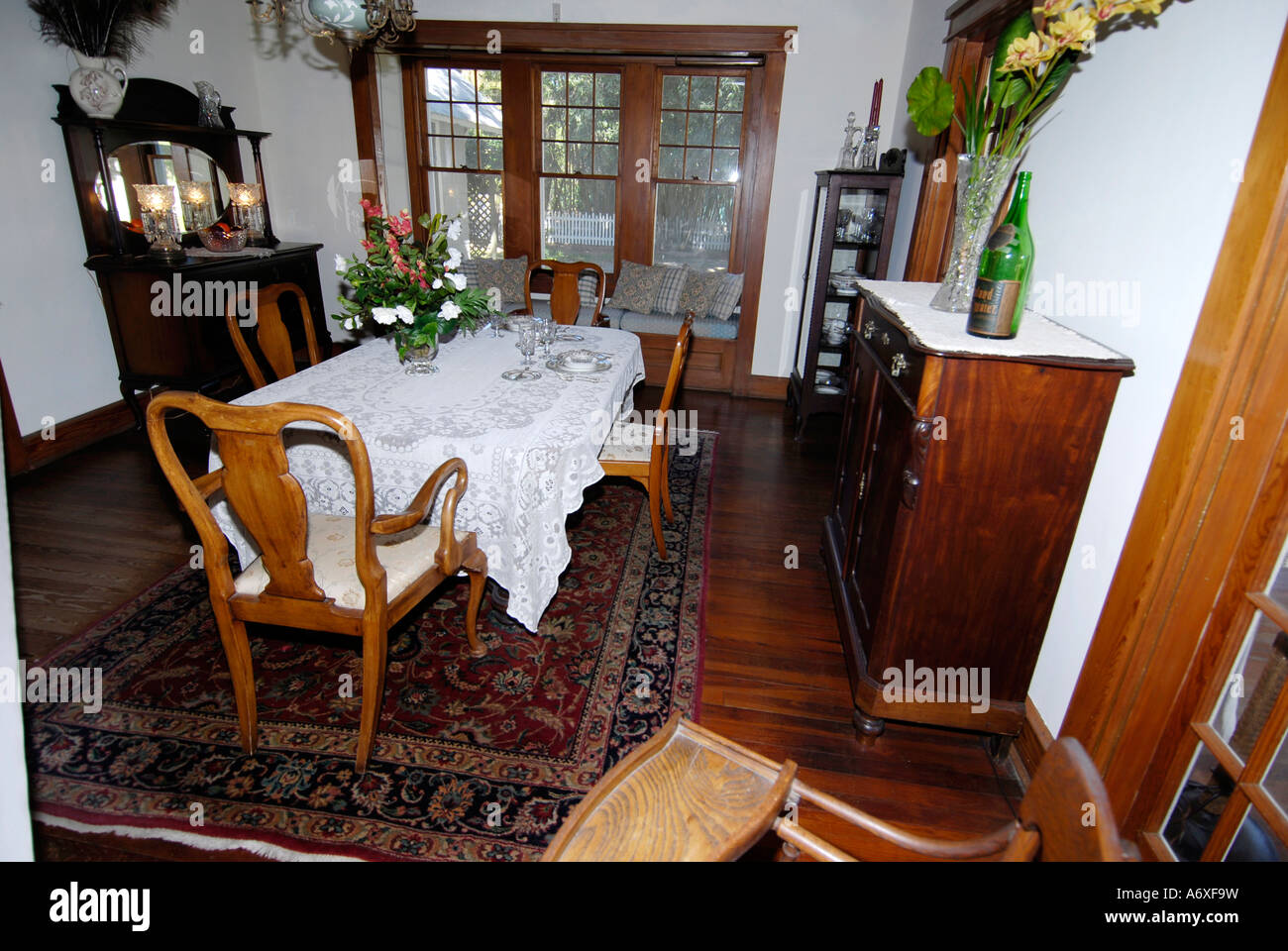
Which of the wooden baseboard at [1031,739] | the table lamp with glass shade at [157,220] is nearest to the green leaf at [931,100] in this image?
the wooden baseboard at [1031,739]

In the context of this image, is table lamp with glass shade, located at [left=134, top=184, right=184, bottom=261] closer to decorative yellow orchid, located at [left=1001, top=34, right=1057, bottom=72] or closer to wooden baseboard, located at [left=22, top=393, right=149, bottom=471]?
wooden baseboard, located at [left=22, top=393, right=149, bottom=471]

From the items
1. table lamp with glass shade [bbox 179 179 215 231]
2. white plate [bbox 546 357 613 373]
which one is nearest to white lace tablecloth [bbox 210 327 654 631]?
white plate [bbox 546 357 613 373]

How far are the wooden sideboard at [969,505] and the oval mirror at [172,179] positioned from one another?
167 inches

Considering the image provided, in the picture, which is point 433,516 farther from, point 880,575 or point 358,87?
point 358,87

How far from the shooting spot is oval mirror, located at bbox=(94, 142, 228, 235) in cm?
383

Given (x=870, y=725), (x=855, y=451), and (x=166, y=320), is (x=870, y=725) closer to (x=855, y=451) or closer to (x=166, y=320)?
(x=855, y=451)

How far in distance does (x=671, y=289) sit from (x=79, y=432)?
387cm

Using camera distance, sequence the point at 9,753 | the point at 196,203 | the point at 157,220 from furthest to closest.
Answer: the point at 196,203, the point at 157,220, the point at 9,753

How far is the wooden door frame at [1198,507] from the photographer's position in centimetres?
121

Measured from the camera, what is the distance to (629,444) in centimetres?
286
